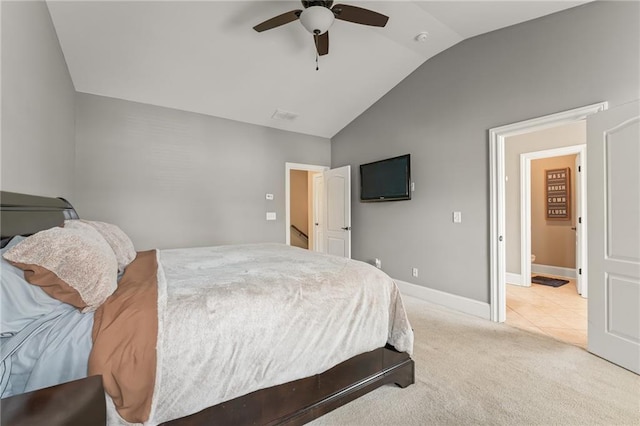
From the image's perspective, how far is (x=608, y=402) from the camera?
69.1 inches

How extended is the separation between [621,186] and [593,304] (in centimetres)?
99

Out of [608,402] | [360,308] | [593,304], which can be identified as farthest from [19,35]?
[593,304]

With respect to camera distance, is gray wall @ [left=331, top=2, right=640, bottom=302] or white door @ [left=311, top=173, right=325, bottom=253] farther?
white door @ [left=311, top=173, right=325, bottom=253]

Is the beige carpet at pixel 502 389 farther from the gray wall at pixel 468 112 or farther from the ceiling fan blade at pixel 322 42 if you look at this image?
the ceiling fan blade at pixel 322 42

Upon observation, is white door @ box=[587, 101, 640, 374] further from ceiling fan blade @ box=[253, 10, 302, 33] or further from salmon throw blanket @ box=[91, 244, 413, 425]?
ceiling fan blade @ box=[253, 10, 302, 33]

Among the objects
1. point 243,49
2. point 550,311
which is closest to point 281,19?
point 243,49

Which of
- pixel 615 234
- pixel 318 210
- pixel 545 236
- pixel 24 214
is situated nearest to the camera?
pixel 24 214

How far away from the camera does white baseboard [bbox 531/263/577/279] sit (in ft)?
16.2

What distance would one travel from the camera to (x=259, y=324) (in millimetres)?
1340

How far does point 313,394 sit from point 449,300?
2.58 metres

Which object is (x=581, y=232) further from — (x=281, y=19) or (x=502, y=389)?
(x=281, y=19)

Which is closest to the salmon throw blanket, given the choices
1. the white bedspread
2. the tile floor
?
the white bedspread

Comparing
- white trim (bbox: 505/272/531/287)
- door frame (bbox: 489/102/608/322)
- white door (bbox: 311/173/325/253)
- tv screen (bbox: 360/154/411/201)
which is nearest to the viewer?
door frame (bbox: 489/102/608/322)

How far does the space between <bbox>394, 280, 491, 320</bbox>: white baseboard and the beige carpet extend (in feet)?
1.80
